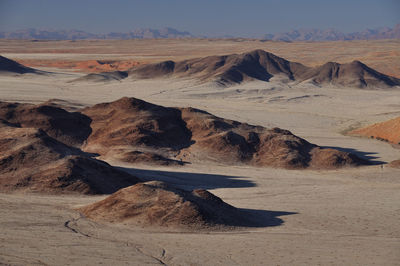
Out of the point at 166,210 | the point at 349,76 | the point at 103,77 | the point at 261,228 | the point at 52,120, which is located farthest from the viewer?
the point at 349,76

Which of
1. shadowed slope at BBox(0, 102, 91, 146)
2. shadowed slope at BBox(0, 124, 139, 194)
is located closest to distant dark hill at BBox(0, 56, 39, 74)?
shadowed slope at BBox(0, 102, 91, 146)

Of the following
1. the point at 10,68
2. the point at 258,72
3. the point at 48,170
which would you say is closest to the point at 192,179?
the point at 48,170

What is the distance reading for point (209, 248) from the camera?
17.2m

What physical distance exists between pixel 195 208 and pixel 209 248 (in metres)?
3.15

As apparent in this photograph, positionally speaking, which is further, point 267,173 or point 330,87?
point 330,87

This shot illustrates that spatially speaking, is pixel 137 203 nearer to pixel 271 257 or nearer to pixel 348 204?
pixel 271 257

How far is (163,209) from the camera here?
20281mm

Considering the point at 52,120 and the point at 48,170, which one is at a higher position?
the point at 52,120

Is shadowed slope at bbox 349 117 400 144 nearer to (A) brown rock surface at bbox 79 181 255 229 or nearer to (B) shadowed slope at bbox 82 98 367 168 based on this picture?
(B) shadowed slope at bbox 82 98 367 168

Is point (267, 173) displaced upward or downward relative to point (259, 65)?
downward

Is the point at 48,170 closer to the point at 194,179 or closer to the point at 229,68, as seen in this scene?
the point at 194,179

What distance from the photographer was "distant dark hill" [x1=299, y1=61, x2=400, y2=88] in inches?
3538

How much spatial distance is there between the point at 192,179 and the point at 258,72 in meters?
66.5

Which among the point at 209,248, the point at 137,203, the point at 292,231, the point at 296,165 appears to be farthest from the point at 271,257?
the point at 296,165
